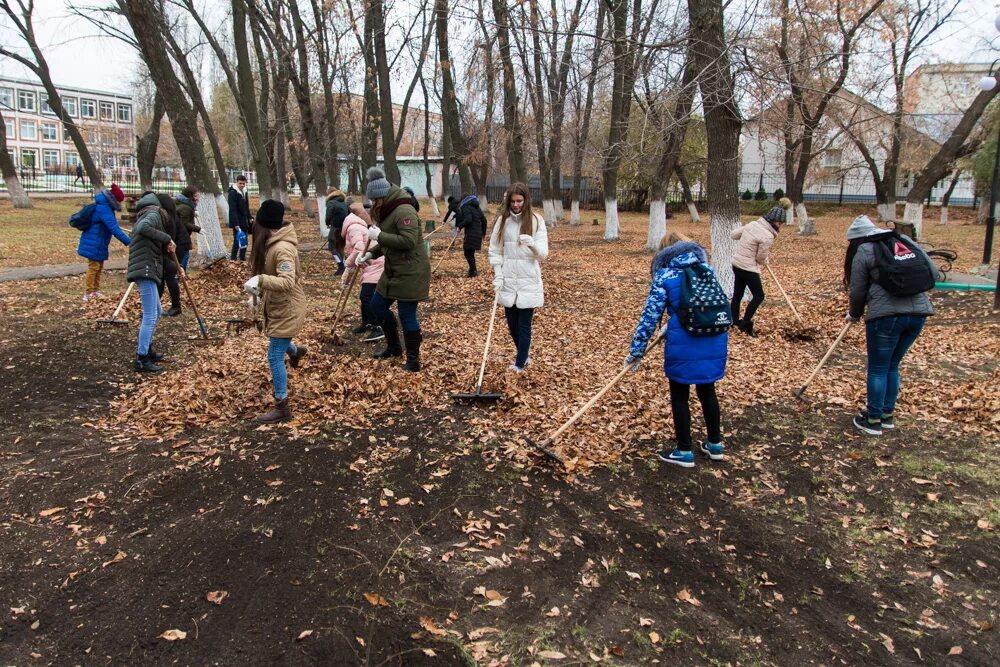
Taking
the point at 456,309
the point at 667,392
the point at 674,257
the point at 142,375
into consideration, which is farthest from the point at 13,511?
the point at 456,309

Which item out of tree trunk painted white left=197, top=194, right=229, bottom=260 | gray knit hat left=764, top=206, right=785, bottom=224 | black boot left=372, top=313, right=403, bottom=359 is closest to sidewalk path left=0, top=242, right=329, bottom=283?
tree trunk painted white left=197, top=194, right=229, bottom=260

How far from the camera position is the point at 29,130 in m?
69.4

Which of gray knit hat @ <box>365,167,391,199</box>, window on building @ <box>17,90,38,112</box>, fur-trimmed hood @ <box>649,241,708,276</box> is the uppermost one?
window on building @ <box>17,90,38,112</box>

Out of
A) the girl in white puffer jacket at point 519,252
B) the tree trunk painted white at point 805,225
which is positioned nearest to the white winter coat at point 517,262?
the girl in white puffer jacket at point 519,252

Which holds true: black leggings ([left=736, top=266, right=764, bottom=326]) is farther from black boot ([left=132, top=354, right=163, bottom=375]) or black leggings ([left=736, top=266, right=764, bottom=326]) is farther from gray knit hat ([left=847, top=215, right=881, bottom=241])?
black boot ([left=132, top=354, right=163, bottom=375])

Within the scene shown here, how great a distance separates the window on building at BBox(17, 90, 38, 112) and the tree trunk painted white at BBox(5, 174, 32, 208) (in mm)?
59311

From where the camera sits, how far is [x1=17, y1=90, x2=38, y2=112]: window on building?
226 feet

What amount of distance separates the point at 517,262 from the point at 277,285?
202cm

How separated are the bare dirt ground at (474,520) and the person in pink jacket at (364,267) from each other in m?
1.03

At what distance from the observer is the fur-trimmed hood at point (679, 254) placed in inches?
157

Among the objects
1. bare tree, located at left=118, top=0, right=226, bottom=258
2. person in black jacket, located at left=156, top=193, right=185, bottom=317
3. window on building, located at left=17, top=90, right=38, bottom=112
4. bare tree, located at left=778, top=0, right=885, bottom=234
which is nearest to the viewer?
person in black jacket, located at left=156, top=193, right=185, bottom=317

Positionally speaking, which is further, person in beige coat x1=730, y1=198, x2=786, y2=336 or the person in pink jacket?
person in beige coat x1=730, y1=198, x2=786, y2=336

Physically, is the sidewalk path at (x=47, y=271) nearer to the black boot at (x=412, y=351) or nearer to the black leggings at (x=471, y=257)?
the black leggings at (x=471, y=257)

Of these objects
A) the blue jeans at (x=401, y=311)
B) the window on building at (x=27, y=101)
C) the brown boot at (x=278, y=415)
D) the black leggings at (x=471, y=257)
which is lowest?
the brown boot at (x=278, y=415)
